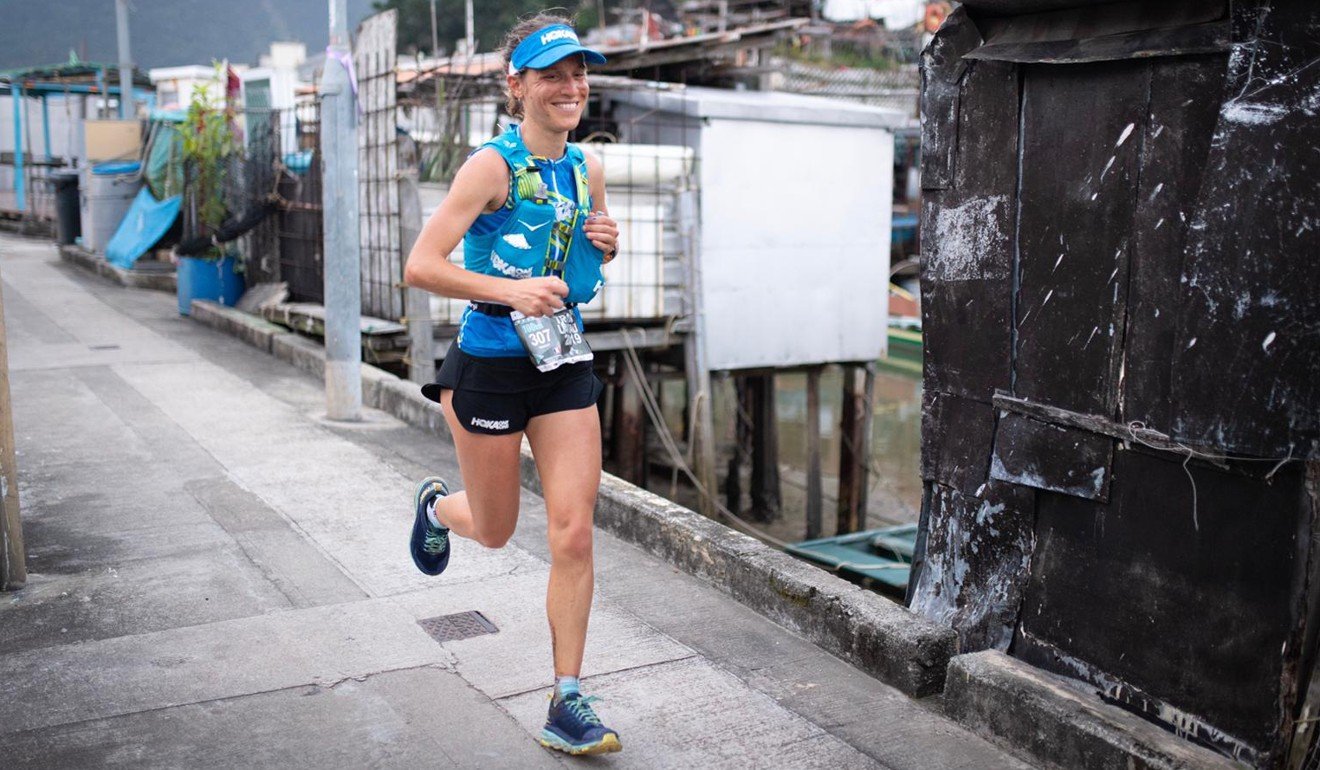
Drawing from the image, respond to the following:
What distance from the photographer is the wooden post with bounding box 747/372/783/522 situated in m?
14.3

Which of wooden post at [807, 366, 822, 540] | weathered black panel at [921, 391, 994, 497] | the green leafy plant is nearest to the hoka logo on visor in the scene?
weathered black panel at [921, 391, 994, 497]

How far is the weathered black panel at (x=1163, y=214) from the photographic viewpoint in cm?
319

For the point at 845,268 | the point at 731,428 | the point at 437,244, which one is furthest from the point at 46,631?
the point at 731,428

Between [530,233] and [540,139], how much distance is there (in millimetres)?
271

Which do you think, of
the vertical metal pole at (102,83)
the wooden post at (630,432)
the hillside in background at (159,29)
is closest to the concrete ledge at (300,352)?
the wooden post at (630,432)

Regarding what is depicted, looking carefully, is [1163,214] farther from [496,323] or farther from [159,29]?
[159,29]

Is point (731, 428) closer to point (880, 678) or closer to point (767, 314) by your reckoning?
point (767, 314)

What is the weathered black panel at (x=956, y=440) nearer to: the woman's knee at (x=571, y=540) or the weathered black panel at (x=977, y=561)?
the weathered black panel at (x=977, y=561)

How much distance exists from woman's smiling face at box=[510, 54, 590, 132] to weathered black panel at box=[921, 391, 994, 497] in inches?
62.7

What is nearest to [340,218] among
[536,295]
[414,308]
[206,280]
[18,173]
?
[414,308]

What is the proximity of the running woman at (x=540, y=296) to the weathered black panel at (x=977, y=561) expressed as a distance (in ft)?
4.45

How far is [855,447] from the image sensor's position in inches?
537

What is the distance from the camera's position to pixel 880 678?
4078 millimetres

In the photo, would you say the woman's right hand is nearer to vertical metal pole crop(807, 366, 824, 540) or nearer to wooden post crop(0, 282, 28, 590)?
wooden post crop(0, 282, 28, 590)
